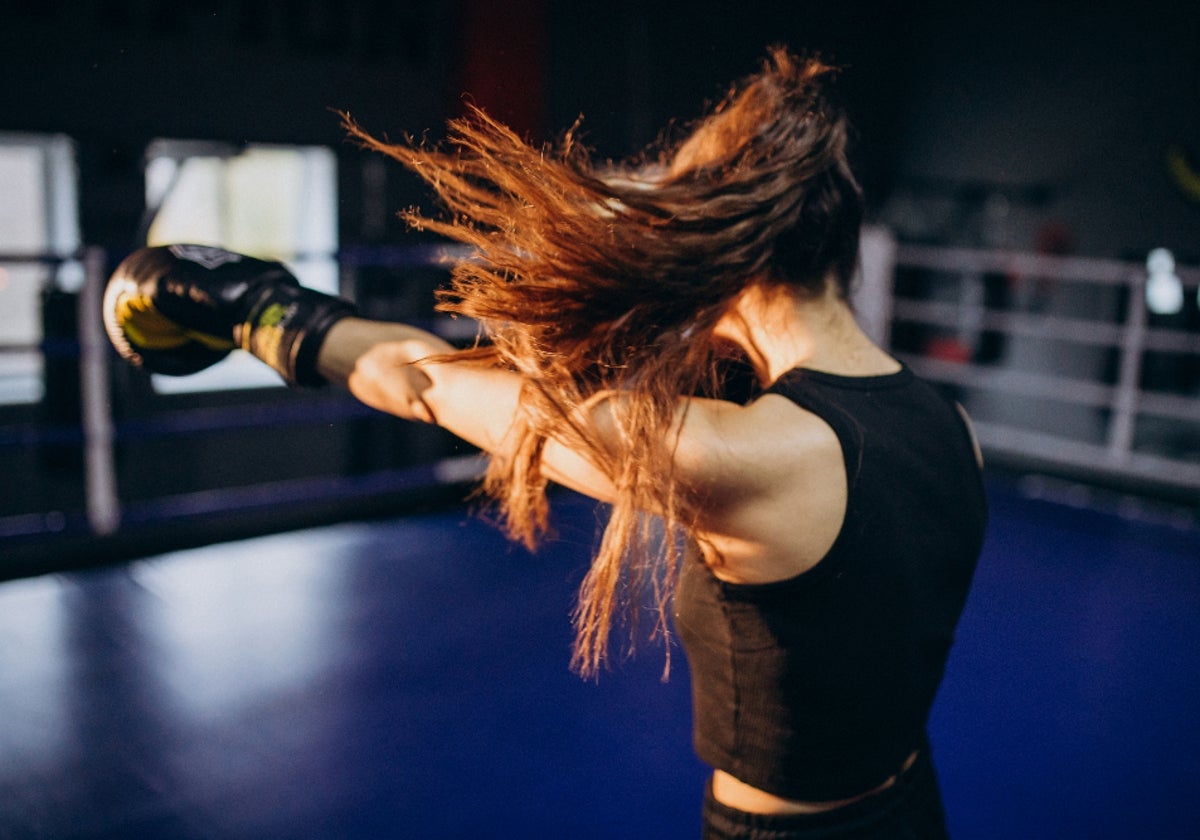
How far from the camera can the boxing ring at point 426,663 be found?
1.81 meters

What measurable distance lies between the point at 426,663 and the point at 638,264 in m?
1.74

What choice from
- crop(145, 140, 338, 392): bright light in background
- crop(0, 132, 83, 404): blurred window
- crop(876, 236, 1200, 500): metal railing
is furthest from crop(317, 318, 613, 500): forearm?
crop(876, 236, 1200, 500): metal railing

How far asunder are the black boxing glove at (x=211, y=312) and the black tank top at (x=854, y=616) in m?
0.42

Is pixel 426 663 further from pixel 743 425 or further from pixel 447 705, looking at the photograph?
pixel 743 425

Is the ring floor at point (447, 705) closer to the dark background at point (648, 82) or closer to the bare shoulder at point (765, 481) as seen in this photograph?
the bare shoulder at point (765, 481)

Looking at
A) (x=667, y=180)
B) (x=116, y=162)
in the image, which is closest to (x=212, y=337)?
(x=667, y=180)

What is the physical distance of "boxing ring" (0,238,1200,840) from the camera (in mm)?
1810

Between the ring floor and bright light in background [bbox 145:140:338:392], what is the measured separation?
6.03ft

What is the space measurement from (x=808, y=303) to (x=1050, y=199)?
16.5ft

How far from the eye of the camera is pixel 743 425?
0.76m

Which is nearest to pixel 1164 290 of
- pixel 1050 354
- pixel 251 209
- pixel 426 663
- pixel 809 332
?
→ pixel 1050 354

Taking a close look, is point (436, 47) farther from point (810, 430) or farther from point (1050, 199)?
point (810, 430)

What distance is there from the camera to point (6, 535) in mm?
2826

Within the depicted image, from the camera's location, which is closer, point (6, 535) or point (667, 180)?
point (667, 180)
